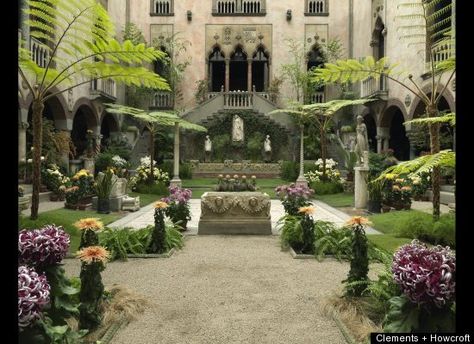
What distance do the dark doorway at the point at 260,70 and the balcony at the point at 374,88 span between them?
6.23 meters

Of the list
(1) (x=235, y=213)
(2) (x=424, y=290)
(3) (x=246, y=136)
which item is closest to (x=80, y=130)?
(3) (x=246, y=136)

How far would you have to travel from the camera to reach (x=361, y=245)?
173 inches

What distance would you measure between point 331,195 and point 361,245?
38.7 feet

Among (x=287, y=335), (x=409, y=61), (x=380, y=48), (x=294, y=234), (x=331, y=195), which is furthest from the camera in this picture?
(x=380, y=48)

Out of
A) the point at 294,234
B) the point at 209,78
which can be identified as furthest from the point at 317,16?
the point at 294,234

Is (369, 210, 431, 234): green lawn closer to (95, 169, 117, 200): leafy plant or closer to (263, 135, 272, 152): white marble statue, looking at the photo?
(95, 169, 117, 200): leafy plant

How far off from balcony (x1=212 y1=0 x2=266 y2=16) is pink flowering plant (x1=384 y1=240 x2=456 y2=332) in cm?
2386

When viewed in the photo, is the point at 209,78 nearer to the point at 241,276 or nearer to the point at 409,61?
the point at 409,61

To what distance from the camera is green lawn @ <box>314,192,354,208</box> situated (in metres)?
13.4

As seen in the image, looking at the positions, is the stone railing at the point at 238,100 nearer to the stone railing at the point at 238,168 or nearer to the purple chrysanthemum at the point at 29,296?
the stone railing at the point at 238,168

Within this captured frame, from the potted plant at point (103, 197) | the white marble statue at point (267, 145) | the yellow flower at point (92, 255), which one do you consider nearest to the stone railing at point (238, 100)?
the white marble statue at point (267, 145)

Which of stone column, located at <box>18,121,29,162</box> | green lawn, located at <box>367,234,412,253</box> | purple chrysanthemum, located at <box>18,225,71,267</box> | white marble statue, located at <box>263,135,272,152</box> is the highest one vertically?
white marble statue, located at <box>263,135,272,152</box>

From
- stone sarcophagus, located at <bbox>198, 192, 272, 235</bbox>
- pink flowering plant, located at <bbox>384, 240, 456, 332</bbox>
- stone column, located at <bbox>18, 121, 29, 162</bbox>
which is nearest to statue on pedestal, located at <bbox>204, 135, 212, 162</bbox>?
stone column, located at <bbox>18, 121, 29, 162</bbox>

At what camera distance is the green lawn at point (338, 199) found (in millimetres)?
13415
